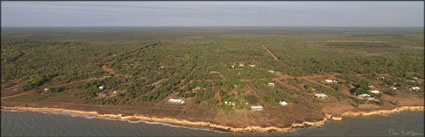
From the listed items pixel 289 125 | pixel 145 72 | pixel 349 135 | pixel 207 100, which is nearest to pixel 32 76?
pixel 145 72

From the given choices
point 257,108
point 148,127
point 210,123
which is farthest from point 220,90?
point 148,127

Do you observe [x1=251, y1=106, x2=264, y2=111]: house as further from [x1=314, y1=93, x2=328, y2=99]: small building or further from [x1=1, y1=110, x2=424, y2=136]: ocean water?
[x1=314, y1=93, x2=328, y2=99]: small building

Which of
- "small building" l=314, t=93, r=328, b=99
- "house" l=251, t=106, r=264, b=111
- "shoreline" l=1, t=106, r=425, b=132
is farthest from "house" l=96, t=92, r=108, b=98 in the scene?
"small building" l=314, t=93, r=328, b=99

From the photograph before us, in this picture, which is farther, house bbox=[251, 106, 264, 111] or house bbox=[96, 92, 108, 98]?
house bbox=[96, 92, 108, 98]

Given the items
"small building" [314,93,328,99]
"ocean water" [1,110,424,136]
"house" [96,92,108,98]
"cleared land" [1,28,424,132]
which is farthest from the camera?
"house" [96,92,108,98]

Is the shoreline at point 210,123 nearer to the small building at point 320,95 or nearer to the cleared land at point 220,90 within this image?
the cleared land at point 220,90

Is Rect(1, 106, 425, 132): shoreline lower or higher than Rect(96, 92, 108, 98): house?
lower

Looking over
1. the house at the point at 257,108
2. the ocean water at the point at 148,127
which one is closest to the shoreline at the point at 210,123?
the ocean water at the point at 148,127

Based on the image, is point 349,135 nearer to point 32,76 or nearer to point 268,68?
point 268,68
